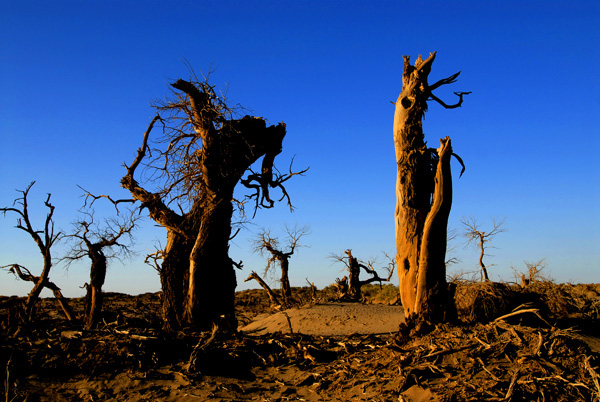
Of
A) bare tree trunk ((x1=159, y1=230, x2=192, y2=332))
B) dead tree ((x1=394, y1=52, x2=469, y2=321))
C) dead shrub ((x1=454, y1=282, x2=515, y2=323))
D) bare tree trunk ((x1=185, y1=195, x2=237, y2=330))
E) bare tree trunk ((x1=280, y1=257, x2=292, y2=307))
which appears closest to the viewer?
dead tree ((x1=394, y1=52, x2=469, y2=321))

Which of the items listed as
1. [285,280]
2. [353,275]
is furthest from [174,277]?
[353,275]

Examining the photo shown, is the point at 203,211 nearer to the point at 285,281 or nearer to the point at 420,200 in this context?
the point at 420,200

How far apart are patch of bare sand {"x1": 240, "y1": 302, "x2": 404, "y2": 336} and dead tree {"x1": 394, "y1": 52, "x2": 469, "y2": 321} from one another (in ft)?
14.1

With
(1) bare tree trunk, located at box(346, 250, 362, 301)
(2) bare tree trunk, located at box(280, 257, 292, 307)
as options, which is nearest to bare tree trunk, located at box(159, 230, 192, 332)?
(2) bare tree trunk, located at box(280, 257, 292, 307)

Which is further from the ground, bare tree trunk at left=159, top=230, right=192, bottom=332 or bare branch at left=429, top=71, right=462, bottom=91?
bare branch at left=429, top=71, right=462, bottom=91

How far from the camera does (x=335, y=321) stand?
14867mm

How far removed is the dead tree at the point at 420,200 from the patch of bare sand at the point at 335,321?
169 inches

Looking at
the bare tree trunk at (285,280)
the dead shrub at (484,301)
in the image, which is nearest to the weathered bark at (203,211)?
the dead shrub at (484,301)

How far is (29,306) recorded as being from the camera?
12594mm

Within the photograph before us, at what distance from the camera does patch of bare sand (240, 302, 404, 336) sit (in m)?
13.9

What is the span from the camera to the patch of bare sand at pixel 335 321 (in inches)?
546

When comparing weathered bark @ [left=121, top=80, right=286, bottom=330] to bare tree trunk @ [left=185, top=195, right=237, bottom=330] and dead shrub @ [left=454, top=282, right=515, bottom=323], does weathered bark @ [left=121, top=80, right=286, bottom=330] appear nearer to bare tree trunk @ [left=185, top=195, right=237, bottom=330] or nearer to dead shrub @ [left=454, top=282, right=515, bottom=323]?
bare tree trunk @ [left=185, top=195, right=237, bottom=330]

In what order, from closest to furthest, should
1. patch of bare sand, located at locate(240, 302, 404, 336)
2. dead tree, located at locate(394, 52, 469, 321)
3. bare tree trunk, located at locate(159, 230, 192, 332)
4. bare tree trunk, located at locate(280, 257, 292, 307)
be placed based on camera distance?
dead tree, located at locate(394, 52, 469, 321) < bare tree trunk, located at locate(159, 230, 192, 332) < patch of bare sand, located at locate(240, 302, 404, 336) < bare tree trunk, located at locate(280, 257, 292, 307)

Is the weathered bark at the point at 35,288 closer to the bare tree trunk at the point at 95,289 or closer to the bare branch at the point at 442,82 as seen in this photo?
the bare tree trunk at the point at 95,289
